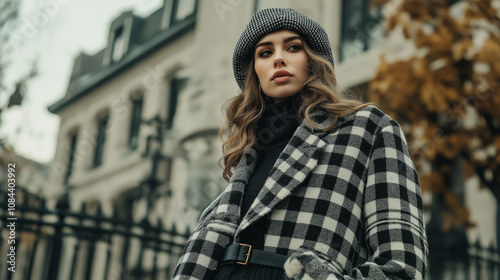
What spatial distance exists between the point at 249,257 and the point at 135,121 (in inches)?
670

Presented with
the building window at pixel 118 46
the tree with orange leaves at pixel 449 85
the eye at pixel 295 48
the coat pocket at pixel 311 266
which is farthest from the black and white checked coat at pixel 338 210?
the building window at pixel 118 46

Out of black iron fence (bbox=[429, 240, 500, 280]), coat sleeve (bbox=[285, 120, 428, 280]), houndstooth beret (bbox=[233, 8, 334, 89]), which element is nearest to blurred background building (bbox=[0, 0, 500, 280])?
black iron fence (bbox=[429, 240, 500, 280])

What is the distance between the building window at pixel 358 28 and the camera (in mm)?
10148

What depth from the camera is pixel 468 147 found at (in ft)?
17.5

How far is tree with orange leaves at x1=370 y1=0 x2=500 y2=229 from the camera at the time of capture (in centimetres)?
488

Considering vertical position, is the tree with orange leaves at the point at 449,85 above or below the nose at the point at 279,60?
above

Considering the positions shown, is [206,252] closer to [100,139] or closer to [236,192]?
[236,192]

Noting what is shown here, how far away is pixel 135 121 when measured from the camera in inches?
720

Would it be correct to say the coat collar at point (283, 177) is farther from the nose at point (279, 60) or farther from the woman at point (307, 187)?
the nose at point (279, 60)

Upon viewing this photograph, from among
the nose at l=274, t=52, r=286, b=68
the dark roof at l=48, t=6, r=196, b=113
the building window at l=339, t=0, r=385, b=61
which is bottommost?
the nose at l=274, t=52, r=286, b=68

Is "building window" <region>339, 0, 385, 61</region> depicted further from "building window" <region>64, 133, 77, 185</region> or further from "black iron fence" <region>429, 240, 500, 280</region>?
"building window" <region>64, 133, 77, 185</region>

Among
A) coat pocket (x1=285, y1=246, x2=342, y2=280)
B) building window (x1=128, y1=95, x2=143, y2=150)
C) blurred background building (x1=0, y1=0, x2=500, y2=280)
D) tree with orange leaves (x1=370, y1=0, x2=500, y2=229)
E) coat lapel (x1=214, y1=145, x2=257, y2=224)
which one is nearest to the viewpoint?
coat pocket (x1=285, y1=246, x2=342, y2=280)

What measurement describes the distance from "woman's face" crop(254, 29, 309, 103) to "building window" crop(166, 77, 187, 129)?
1403 cm

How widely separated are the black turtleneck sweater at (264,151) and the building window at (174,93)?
46.0 feet
